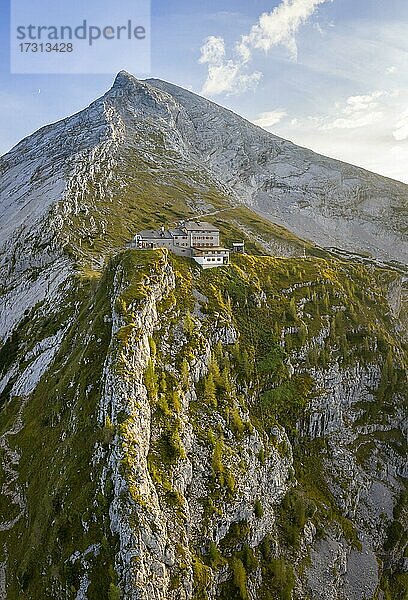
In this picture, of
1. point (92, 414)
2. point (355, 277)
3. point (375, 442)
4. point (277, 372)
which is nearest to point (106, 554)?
point (92, 414)

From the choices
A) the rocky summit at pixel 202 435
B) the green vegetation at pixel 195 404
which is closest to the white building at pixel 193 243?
the rocky summit at pixel 202 435

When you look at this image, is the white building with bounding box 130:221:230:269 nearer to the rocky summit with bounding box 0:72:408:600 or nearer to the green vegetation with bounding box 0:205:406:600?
the rocky summit with bounding box 0:72:408:600

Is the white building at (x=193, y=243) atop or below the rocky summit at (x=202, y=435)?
atop

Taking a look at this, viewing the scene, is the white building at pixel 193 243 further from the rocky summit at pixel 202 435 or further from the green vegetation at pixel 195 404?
the green vegetation at pixel 195 404

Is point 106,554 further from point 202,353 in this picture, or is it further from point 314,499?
point 314,499

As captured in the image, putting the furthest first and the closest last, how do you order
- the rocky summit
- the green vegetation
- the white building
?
1. the white building
2. the green vegetation
3. the rocky summit

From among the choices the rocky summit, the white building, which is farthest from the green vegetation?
the white building

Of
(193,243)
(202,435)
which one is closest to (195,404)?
(202,435)

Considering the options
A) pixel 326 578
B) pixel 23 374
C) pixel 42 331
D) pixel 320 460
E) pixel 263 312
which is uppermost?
pixel 263 312
